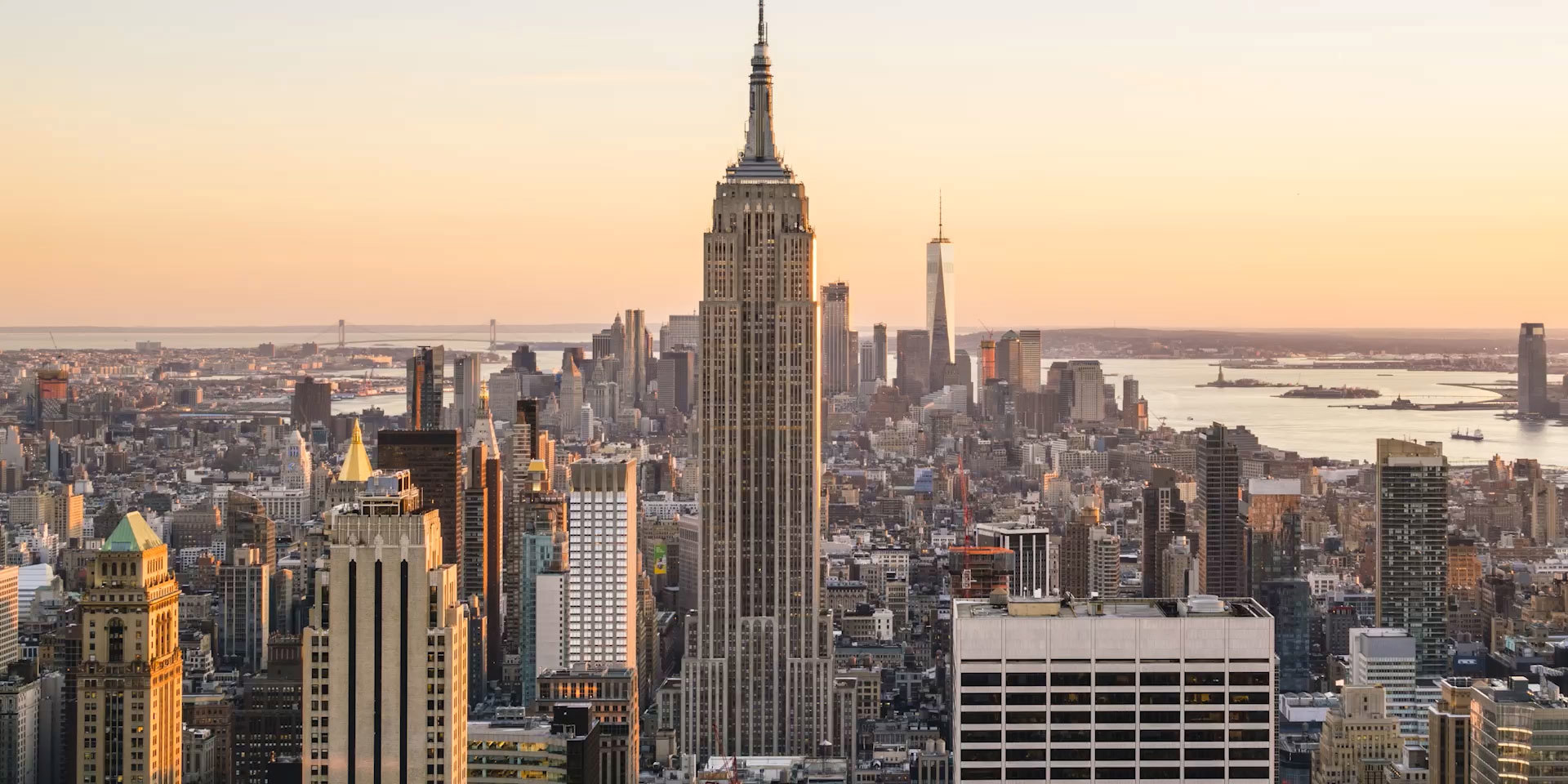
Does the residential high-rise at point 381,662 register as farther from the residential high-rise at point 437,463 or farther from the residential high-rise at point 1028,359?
the residential high-rise at point 1028,359

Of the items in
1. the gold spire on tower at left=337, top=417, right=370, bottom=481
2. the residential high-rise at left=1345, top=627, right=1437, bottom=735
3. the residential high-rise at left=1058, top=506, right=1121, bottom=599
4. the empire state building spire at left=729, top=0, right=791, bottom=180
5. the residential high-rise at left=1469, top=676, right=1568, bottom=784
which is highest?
the empire state building spire at left=729, top=0, right=791, bottom=180

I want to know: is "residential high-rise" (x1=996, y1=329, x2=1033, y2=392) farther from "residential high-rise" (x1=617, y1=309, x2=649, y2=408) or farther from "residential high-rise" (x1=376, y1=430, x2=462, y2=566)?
"residential high-rise" (x1=376, y1=430, x2=462, y2=566)

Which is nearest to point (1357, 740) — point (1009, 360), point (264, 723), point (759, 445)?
point (759, 445)

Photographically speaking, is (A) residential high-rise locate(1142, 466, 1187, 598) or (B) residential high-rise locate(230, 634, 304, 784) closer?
(B) residential high-rise locate(230, 634, 304, 784)

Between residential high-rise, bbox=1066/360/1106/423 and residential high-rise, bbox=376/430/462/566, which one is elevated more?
residential high-rise, bbox=1066/360/1106/423

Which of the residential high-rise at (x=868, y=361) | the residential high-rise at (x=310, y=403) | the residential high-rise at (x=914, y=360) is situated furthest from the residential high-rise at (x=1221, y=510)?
the residential high-rise at (x=310, y=403)

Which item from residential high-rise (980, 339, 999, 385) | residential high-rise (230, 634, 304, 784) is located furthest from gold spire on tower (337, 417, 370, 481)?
residential high-rise (980, 339, 999, 385)
